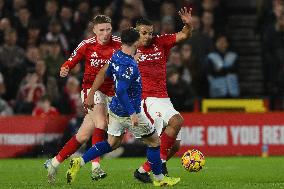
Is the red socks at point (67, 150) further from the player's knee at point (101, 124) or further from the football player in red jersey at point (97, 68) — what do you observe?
the player's knee at point (101, 124)

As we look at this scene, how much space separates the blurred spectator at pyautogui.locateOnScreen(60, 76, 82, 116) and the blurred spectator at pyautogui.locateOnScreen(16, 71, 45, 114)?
0.51 m

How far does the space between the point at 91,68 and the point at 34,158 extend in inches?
257

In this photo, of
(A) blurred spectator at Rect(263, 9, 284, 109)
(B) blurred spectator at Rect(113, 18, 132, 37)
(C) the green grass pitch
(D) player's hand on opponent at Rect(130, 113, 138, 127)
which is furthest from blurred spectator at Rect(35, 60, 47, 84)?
(D) player's hand on opponent at Rect(130, 113, 138, 127)

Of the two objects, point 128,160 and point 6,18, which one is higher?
point 6,18

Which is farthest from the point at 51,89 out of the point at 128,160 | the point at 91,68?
the point at 91,68

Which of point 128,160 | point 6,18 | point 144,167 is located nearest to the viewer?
point 144,167

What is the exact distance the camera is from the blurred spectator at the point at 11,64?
73.4ft

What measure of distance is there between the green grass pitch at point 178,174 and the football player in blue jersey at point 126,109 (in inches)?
13.0

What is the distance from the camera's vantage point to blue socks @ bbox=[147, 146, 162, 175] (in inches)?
518

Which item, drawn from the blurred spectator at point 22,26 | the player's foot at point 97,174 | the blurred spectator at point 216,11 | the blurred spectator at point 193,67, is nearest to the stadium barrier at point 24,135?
the blurred spectator at point 22,26

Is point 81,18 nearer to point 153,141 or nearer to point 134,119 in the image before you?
point 153,141

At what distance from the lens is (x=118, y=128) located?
13.3m

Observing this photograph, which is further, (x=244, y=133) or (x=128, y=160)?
(x=244, y=133)

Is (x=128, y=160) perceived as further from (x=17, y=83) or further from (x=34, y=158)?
(x=17, y=83)
